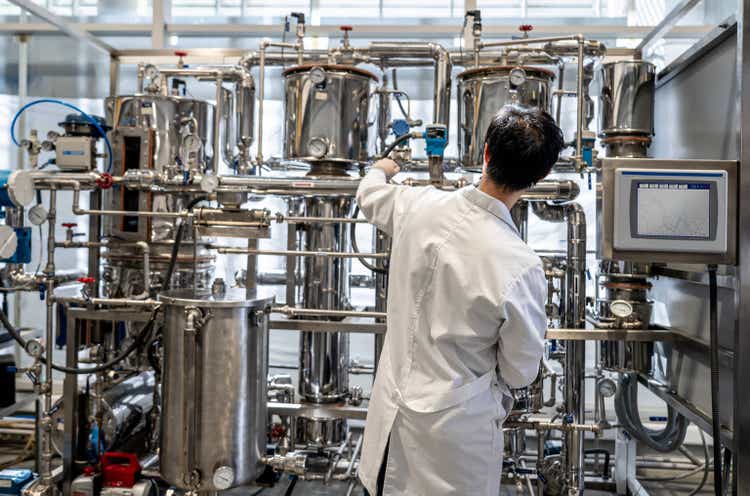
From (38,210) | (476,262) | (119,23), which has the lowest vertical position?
(476,262)

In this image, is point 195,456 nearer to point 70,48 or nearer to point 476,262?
point 476,262

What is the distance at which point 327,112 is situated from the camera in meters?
2.16

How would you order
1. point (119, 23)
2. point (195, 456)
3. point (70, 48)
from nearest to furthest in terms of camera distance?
1. point (195, 456)
2. point (70, 48)
3. point (119, 23)

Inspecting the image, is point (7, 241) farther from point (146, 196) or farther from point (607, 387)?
point (607, 387)

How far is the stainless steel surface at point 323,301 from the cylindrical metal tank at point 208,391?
42 centimetres

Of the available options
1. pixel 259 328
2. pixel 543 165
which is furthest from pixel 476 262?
pixel 259 328

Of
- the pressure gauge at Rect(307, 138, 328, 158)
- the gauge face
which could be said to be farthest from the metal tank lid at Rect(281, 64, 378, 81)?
the gauge face

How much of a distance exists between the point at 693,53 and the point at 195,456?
2039mm

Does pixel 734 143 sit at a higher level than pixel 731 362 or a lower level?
higher

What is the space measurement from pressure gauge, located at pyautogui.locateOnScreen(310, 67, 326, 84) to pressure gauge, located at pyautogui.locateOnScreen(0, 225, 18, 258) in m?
1.13

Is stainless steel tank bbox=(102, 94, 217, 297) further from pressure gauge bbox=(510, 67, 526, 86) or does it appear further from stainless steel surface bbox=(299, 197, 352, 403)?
pressure gauge bbox=(510, 67, 526, 86)

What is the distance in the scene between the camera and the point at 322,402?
7.26 ft

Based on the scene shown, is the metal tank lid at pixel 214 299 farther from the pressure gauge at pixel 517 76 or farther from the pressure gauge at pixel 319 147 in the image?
the pressure gauge at pixel 517 76

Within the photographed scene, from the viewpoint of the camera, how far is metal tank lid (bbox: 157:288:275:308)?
69.4 inches
